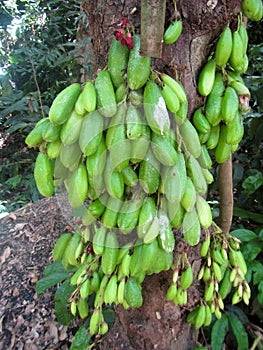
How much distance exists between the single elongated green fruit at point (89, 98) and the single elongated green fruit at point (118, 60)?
6cm

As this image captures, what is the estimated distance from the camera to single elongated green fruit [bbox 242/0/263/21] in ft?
2.54

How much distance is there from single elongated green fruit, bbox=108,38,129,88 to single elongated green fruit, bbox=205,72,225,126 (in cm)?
24

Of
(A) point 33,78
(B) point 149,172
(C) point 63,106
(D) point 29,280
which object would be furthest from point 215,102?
(A) point 33,78

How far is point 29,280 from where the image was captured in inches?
72.7

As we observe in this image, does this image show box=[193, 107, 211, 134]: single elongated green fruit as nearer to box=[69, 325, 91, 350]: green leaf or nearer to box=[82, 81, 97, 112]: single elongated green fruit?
box=[82, 81, 97, 112]: single elongated green fruit

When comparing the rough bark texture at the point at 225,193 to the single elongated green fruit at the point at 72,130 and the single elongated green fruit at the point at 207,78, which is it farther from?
the single elongated green fruit at the point at 72,130

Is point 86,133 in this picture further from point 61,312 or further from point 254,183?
point 254,183

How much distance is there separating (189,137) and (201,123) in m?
0.09

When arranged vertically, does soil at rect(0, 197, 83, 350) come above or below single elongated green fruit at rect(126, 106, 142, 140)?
below

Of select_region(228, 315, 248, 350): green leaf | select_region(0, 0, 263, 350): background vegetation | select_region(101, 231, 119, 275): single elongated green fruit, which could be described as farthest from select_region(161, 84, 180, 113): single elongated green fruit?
select_region(0, 0, 263, 350): background vegetation

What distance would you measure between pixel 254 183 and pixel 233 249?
67 cm

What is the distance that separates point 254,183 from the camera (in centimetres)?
160

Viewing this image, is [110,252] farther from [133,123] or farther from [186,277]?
[133,123]

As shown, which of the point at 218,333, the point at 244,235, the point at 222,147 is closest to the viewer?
the point at 222,147
